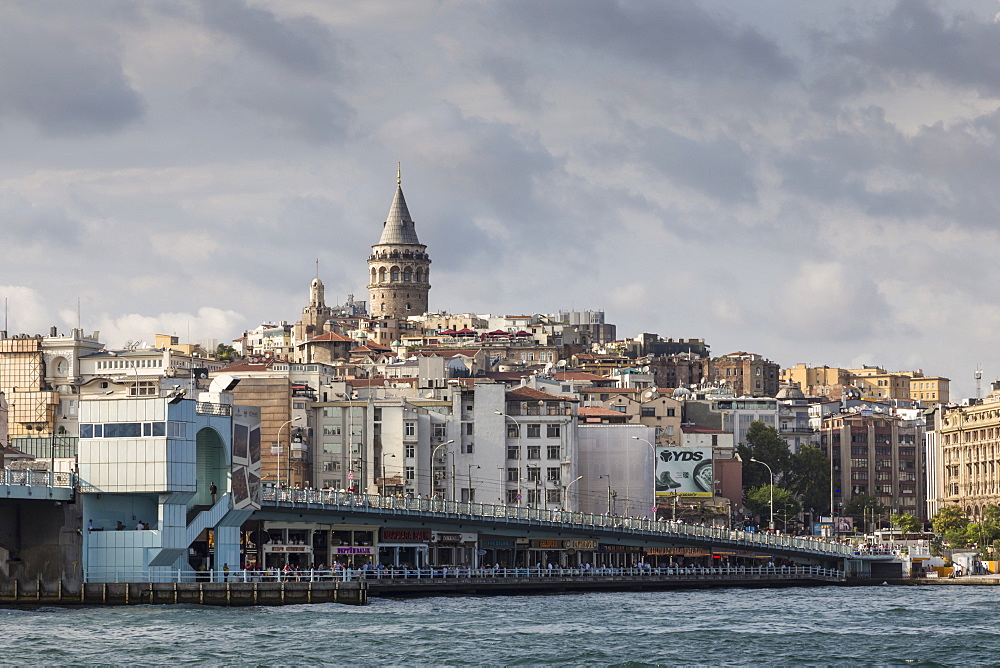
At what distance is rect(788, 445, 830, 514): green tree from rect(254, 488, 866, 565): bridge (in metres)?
62.0

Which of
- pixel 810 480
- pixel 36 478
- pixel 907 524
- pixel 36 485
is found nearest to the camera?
pixel 36 485

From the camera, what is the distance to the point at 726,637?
78.4 m

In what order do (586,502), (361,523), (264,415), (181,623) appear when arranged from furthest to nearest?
(586,502)
(264,415)
(361,523)
(181,623)

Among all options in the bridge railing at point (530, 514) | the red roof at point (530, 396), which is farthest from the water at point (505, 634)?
the red roof at point (530, 396)

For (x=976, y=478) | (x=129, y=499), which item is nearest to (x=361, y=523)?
(x=129, y=499)

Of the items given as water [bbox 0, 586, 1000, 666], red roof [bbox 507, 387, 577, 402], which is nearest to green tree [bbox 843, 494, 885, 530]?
red roof [bbox 507, 387, 577, 402]

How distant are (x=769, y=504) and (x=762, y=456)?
1262 centimetres

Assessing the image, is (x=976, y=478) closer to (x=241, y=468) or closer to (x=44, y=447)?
(x=44, y=447)

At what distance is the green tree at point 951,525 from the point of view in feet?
511

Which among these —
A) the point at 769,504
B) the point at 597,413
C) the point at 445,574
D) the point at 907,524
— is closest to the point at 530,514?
the point at 445,574

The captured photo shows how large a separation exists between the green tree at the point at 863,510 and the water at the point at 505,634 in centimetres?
9580

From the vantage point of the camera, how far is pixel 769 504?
578 ft

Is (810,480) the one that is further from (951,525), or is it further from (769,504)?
(951,525)

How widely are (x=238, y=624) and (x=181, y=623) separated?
6.94 ft
